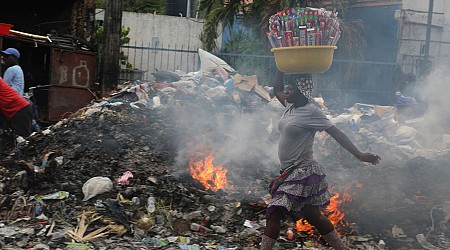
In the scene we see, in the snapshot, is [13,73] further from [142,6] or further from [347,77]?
[142,6]

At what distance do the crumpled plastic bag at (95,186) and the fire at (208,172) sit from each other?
3.31 feet

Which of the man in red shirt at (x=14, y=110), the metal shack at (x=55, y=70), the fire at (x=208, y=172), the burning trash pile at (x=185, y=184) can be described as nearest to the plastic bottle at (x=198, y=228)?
the burning trash pile at (x=185, y=184)

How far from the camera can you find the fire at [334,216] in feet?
16.6

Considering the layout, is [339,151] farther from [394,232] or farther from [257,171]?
[394,232]

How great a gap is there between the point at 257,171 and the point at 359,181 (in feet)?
4.11

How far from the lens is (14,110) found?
23.5 ft

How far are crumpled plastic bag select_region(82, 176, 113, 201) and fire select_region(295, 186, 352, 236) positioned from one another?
205cm

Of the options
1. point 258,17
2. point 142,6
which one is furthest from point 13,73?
point 142,6

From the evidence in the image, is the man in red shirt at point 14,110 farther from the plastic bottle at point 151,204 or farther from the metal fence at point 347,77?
the metal fence at point 347,77

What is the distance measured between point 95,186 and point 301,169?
244 cm

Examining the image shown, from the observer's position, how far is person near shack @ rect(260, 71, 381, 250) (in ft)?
13.4

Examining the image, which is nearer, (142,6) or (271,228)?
(271,228)

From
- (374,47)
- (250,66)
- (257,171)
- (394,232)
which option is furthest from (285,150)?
(374,47)

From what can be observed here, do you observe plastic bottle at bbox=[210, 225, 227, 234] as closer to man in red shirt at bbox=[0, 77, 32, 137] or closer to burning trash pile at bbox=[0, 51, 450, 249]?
burning trash pile at bbox=[0, 51, 450, 249]
